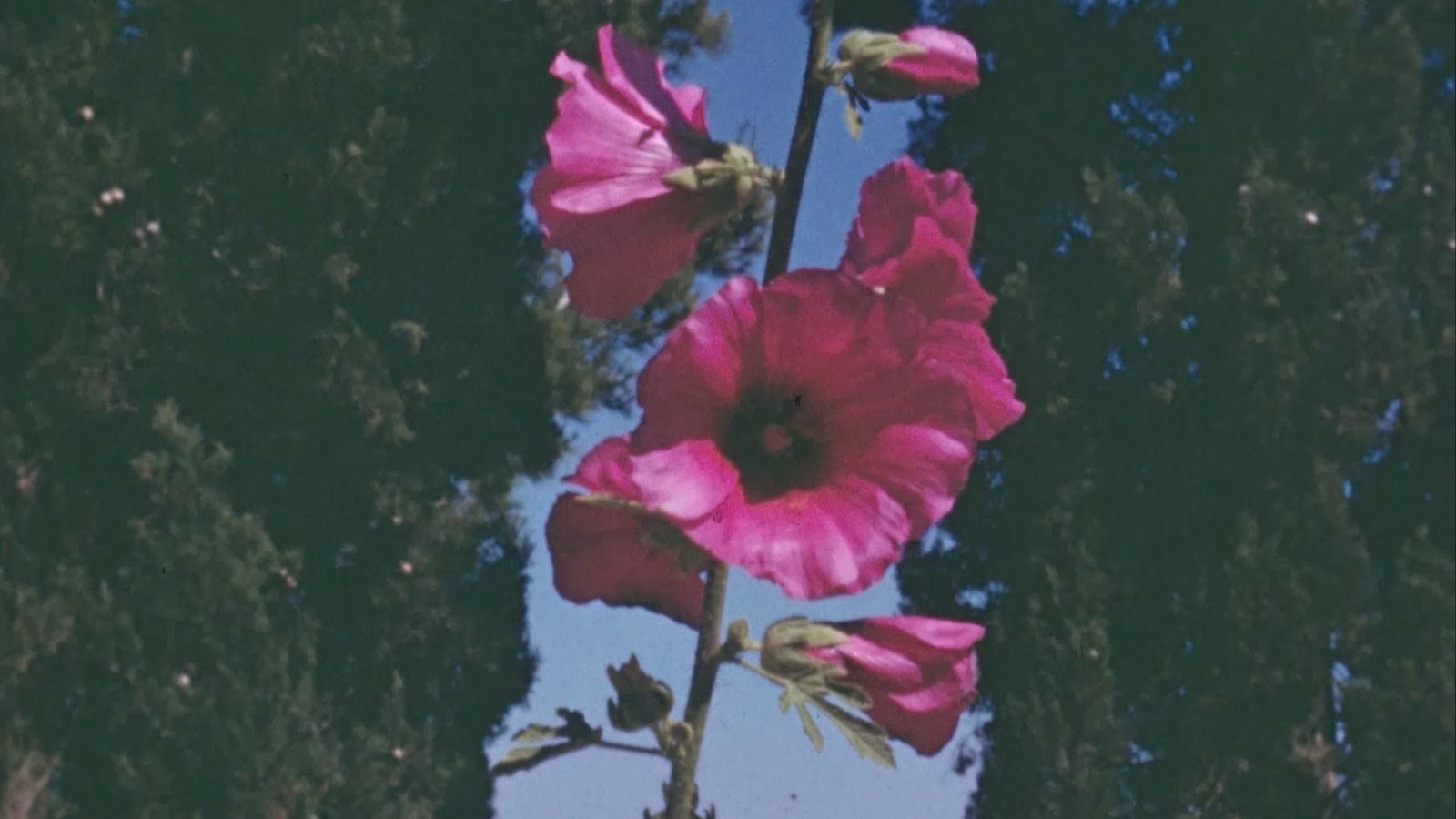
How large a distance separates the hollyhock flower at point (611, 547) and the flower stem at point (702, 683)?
0.02 m

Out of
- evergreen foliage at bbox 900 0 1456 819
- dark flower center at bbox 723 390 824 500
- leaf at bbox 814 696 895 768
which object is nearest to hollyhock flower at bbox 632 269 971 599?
dark flower center at bbox 723 390 824 500

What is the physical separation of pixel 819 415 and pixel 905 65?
221 millimetres

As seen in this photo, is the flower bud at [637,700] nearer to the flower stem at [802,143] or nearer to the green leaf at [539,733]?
the green leaf at [539,733]

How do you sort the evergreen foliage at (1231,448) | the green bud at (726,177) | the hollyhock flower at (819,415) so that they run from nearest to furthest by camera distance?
the hollyhock flower at (819,415) → the green bud at (726,177) → the evergreen foliage at (1231,448)

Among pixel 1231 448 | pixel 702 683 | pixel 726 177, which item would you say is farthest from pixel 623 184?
pixel 1231 448

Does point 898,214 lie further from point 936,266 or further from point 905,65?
point 905,65

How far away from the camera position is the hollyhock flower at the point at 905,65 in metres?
0.93

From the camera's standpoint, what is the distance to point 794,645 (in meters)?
0.87

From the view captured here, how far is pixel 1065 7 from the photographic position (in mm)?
9094

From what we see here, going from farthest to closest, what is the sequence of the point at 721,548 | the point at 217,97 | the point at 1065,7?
1. the point at 1065,7
2. the point at 217,97
3. the point at 721,548

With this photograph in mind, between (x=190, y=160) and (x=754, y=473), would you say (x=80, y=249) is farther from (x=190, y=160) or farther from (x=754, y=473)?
(x=754, y=473)

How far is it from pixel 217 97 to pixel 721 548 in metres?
7.88

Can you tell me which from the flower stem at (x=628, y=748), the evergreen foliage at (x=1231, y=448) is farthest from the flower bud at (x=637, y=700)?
the evergreen foliage at (x=1231, y=448)

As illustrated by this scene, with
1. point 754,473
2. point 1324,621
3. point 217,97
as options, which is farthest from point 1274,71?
point 754,473
